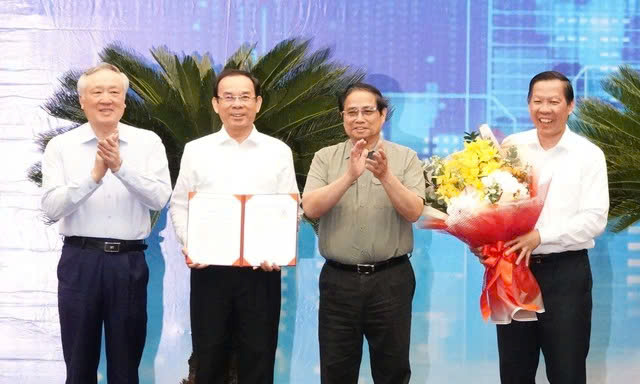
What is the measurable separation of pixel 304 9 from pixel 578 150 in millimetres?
2563

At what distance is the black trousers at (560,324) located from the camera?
3.92 m

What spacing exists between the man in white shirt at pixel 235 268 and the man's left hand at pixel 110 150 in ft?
1.38

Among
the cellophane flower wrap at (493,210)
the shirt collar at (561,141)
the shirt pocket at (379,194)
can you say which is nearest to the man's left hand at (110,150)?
the shirt pocket at (379,194)

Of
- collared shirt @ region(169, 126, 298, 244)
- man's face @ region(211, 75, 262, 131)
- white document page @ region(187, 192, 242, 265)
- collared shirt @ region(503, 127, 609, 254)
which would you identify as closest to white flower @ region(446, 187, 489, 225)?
collared shirt @ region(503, 127, 609, 254)

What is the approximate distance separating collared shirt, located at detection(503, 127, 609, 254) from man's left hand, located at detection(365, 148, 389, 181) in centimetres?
66

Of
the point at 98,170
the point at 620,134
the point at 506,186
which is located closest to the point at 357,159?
the point at 506,186

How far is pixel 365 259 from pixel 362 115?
65 centimetres

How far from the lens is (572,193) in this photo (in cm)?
399

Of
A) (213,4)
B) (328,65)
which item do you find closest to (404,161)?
(328,65)

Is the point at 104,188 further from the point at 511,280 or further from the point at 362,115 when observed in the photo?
the point at 511,280

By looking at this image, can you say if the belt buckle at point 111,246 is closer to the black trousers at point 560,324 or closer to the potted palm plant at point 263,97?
the potted palm plant at point 263,97

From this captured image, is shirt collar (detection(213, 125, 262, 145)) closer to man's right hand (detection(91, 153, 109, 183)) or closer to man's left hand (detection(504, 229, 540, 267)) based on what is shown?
man's right hand (detection(91, 153, 109, 183))

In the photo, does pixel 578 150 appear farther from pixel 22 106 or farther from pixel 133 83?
pixel 22 106

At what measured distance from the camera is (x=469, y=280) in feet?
19.8
